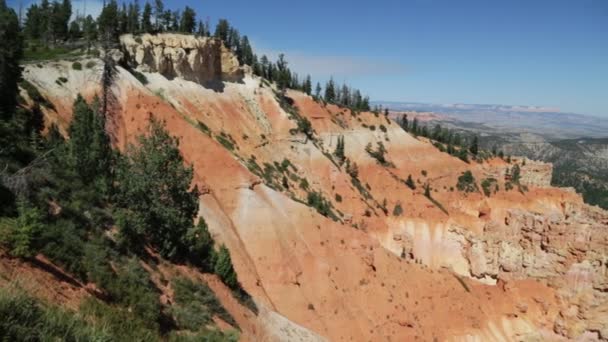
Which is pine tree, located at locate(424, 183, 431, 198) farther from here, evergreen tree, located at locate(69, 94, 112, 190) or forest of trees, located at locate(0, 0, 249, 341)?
evergreen tree, located at locate(69, 94, 112, 190)

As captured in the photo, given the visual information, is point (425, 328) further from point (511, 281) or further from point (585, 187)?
point (585, 187)

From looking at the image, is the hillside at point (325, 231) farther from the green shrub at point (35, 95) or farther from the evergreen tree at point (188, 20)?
the evergreen tree at point (188, 20)

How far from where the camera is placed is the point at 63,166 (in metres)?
22.5

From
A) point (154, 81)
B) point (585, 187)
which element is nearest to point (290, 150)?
point (154, 81)

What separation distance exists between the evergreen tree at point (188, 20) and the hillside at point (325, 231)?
599 inches

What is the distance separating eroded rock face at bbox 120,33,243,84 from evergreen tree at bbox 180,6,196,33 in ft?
46.2

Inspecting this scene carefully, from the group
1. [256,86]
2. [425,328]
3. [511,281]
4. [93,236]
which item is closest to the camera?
[93,236]

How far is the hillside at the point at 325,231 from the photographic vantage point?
34000 mm

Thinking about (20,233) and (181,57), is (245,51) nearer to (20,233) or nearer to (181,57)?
(181,57)

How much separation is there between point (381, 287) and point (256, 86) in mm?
42131

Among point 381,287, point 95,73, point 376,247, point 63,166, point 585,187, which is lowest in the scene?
point 585,187

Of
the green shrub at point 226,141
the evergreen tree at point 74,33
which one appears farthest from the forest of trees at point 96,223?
the evergreen tree at point 74,33

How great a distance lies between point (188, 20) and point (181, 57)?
23.4m

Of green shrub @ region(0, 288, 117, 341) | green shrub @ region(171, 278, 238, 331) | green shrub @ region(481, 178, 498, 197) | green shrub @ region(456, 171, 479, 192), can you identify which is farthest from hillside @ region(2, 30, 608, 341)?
green shrub @ region(0, 288, 117, 341)
